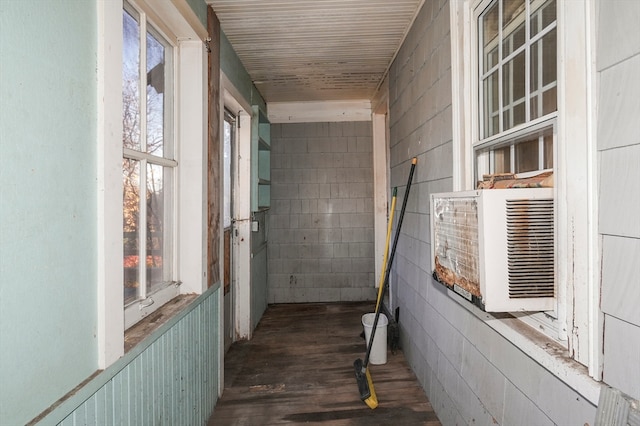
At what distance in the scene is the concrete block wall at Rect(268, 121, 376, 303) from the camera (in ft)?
16.3

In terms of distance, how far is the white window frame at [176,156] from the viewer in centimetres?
119

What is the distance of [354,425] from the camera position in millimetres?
2248

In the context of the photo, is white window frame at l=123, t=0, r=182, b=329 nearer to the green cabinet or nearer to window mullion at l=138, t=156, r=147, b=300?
window mullion at l=138, t=156, r=147, b=300

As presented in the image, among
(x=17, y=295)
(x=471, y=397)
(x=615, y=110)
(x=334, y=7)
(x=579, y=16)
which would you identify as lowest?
(x=471, y=397)

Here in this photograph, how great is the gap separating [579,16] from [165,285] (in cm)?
211

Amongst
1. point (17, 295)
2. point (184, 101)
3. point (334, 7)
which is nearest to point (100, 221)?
point (17, 295)

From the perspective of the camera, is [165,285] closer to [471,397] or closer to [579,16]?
[471,397]

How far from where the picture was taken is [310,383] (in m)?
2.77

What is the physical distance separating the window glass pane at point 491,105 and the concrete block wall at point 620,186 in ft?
2.34

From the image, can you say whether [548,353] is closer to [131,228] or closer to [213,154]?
[131,228]

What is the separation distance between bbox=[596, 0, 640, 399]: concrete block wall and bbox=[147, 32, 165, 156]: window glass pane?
1.83 meters

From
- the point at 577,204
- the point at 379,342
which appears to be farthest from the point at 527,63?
the point at 379,342

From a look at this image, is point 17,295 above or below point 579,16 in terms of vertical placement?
below

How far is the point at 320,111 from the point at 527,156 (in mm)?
3758
